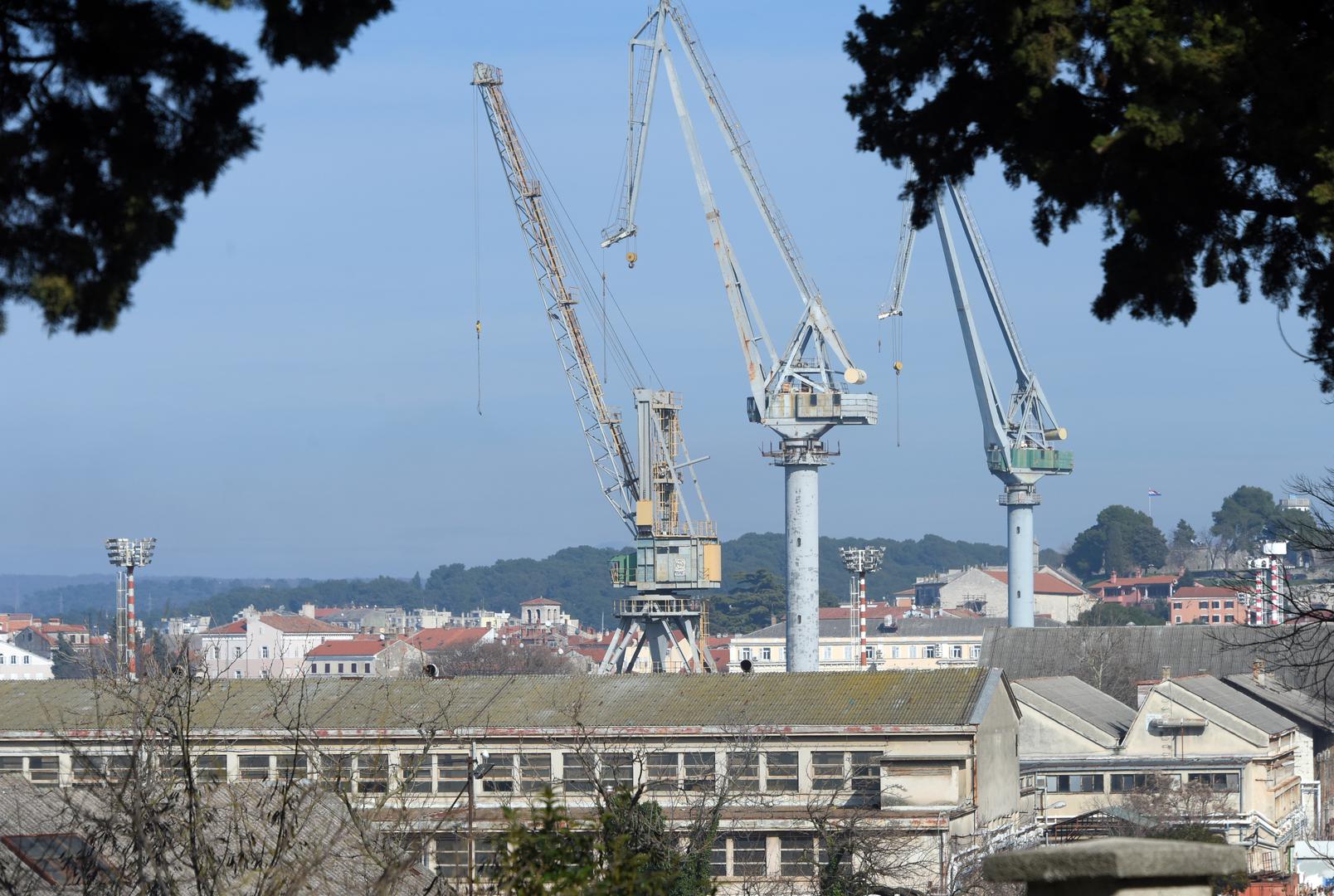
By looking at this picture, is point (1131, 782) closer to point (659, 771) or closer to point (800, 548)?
point (659, 771)

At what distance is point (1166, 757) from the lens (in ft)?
209

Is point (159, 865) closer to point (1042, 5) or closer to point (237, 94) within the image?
point (237, 94)

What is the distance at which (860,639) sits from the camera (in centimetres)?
7931

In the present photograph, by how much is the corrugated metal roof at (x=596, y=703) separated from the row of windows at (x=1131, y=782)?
1445 centimetres

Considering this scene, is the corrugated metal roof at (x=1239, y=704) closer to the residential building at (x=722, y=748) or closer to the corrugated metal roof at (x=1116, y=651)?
the residential building at (x=722, y=748)

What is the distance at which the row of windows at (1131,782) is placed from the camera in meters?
62.0

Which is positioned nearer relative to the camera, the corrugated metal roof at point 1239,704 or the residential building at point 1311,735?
the corrugated metal roof at point 1239,704

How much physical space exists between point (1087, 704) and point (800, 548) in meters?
39.4

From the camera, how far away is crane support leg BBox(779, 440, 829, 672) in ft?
363

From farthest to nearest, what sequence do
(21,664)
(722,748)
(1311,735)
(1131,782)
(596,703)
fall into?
(21,664)
(1311,735)
(1131,782)
(596,703)
(722,748)

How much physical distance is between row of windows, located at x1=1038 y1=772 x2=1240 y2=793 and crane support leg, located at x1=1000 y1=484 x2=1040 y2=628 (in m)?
76.8

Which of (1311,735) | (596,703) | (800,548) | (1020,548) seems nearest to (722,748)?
(596,703)

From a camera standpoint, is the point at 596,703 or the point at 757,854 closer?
the point at 757,854

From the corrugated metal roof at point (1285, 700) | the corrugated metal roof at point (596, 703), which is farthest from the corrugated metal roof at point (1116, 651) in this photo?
the corrugated metal roof at point (596, 703)
